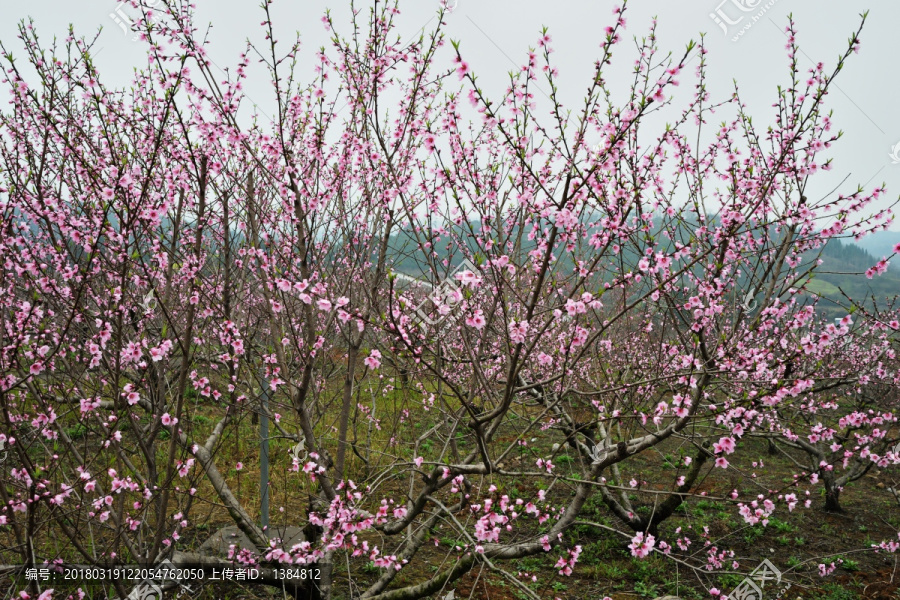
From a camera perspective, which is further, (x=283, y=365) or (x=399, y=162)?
(x=399, y=162)

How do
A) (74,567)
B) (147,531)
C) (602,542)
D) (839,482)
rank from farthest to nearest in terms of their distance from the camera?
1. (839,482)
2. (602,542)
3. (147,531)
4. (74,567)

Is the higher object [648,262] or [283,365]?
[648,262]

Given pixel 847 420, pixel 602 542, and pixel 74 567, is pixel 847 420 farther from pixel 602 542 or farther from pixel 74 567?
pixel 74 567

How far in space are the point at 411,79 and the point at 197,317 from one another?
10.2ft

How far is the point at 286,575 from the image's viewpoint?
166 inches

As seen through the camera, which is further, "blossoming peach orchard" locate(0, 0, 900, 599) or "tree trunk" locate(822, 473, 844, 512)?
"tree trunk" locate(822, 473, 844, 512)

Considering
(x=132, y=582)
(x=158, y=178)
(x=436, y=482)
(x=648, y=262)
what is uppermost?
(x=158, y=178)

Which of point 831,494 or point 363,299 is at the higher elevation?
point 363,299

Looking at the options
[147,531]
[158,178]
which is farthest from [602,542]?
[158,178]

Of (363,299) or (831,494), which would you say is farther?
(831,494)

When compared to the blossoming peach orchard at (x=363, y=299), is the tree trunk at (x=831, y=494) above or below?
below

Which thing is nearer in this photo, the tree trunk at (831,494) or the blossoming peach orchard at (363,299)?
the blossoming peach orchard at (363,299)

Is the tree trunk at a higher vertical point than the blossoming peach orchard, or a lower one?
lower

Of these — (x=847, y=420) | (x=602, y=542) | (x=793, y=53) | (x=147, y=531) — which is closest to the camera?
(x=847, y=420)
